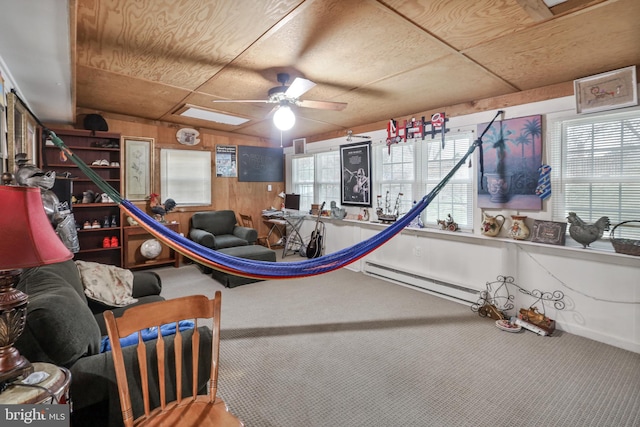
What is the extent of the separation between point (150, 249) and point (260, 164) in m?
2.60

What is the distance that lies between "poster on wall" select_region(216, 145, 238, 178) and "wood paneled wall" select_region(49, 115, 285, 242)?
0.08 m

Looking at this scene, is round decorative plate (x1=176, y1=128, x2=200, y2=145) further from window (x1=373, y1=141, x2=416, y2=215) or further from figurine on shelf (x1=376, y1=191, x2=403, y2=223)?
figurine on shelf (x1=376, y1=191, x2=403, y2=223)

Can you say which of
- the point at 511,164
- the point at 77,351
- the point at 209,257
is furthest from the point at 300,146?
the point at 77,351

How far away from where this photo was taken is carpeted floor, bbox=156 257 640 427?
1.89 m

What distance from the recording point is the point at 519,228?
3197 mm

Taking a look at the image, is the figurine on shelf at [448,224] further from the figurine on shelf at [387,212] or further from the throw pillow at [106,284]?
the throw pillow at [106,284]

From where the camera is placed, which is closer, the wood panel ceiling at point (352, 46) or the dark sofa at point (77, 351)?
the dark sofa at point (77, 351)

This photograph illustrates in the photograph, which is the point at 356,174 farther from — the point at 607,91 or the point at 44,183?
the point at 44,183

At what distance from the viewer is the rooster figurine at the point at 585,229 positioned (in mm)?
2705

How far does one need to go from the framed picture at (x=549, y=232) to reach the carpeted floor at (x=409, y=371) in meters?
0.87

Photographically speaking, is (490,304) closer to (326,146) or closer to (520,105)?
(520,105)

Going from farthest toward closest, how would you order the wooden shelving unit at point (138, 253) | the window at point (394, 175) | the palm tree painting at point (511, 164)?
the wooden shelving unit at point (138, 253)
the window at point (394, 175)
the palm tree painting at point (511, 164)

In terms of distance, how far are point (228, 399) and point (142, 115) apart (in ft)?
14.4

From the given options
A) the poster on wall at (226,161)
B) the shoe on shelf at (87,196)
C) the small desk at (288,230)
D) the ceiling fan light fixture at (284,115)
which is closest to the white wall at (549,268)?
the ceiling fan light fixture at (284,115)
